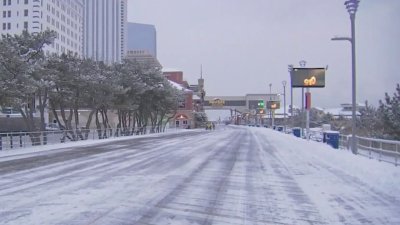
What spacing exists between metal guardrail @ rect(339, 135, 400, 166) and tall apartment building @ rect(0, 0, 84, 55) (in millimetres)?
96561

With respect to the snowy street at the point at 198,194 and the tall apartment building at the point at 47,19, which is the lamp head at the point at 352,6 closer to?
the snowy street at the point at 198,194

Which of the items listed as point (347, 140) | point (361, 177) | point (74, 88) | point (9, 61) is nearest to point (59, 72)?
point (74, 88)

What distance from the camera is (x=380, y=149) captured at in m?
21.9

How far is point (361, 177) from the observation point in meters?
16.7

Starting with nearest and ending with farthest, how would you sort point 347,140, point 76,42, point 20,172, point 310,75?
point 20,172, point 347,140, point 310,75, point 76,42

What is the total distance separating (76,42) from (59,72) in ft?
409

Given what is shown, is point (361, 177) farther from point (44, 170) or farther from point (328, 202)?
point (44, 170)

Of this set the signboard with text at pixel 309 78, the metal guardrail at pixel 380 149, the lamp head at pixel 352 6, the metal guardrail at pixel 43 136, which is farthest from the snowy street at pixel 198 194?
the signboard with text at pixel 309 78

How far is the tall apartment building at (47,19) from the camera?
129875mm

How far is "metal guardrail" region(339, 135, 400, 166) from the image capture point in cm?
1984

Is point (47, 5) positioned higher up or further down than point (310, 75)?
higher up

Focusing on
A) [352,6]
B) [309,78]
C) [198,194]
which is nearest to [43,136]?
[352,6]

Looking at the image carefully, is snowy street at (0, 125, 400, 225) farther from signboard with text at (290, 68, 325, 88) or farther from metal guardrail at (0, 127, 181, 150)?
signboard with text at (290, 68, 325, 88)

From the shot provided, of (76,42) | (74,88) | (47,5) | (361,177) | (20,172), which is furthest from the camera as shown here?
(76,42)
